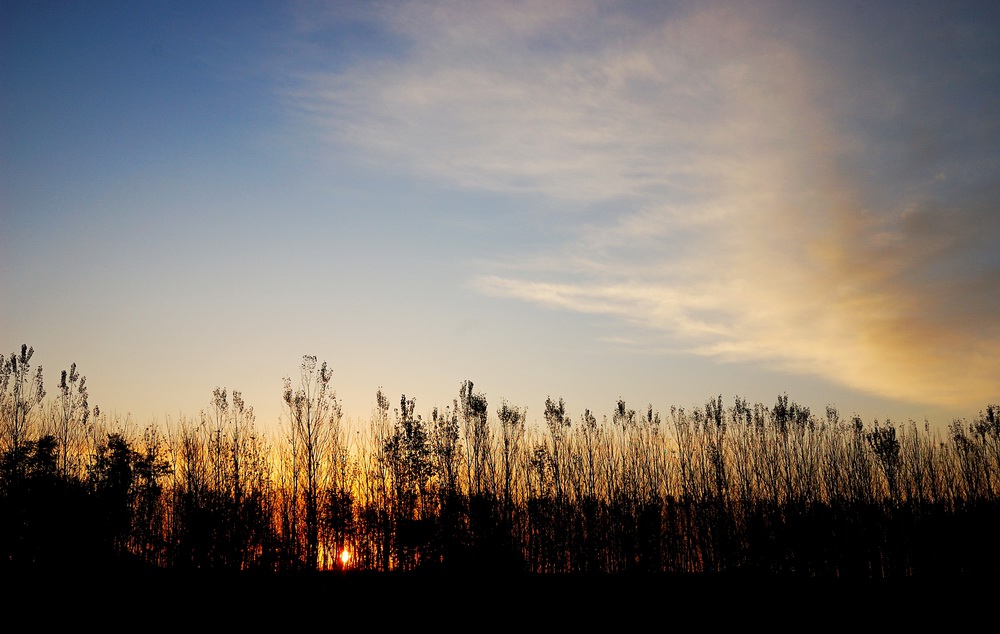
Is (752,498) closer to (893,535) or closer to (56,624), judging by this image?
(893,535)

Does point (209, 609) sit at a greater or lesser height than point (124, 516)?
lesser

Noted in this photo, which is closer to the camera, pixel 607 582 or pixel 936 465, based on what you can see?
pixel 607 582

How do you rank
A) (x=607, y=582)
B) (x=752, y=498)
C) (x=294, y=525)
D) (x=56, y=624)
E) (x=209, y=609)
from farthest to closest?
(x=752, y=498), (x=294, y=525), (x=607, y=582), (x=209, y=609), (x=56, y=624)

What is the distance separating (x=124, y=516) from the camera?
2884 cm

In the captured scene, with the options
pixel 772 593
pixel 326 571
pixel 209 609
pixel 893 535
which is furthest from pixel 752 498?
pixel 209 609

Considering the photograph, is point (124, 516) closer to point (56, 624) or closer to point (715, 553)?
point (56, 624)

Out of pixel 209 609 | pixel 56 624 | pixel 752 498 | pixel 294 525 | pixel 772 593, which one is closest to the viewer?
pixel 56 624

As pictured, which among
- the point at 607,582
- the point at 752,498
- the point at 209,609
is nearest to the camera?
the point at 209,609

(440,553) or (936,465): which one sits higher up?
(936,465)

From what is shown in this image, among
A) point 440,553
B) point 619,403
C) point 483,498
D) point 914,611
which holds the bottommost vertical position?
point 914,611

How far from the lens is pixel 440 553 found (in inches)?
1170

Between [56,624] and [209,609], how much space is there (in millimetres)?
4347

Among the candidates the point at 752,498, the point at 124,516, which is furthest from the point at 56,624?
the point at 752,498

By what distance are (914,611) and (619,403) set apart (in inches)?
670
